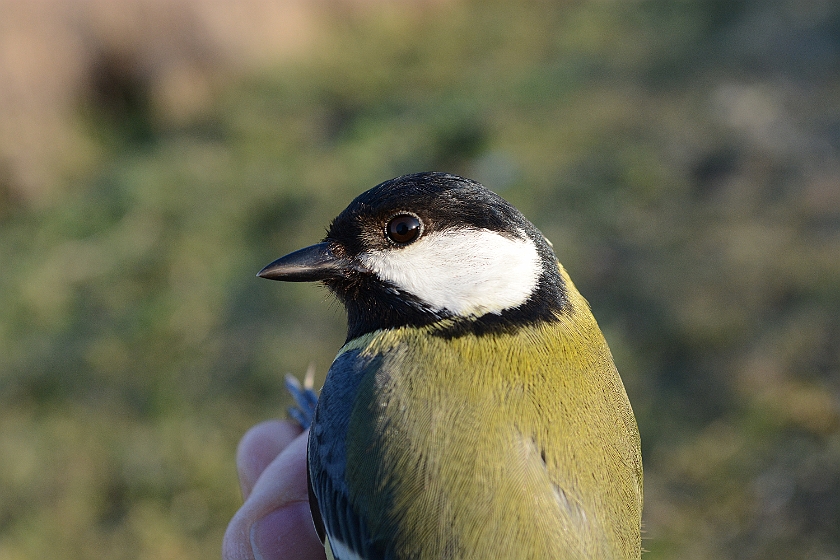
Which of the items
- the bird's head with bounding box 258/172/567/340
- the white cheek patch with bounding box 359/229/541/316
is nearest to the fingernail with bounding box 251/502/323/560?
the bird's head with bounding box 258/172/567/340

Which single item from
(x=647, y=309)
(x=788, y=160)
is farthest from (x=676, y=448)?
(x=788, y=160)

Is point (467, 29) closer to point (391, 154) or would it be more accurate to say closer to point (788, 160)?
point (391, 154)

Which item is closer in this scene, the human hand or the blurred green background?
the human hand

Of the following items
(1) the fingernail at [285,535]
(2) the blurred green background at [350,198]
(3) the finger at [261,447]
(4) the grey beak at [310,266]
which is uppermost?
(2) the blurred green background at [350,198]

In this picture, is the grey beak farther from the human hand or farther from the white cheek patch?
the human hand

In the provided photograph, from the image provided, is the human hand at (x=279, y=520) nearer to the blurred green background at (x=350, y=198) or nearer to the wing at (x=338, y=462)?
the wing at (x=338, y=462)

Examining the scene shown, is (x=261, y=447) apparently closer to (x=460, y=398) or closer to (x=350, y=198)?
(x=460, y=398)

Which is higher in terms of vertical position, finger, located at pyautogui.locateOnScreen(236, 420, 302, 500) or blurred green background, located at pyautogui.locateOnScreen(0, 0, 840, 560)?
blurred green background, located at pyautogui.locateOnScreen(0, 0, 840, 560)

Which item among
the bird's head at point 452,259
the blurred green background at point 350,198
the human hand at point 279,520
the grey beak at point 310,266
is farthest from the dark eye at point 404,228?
the blurred green background at point 350,198
